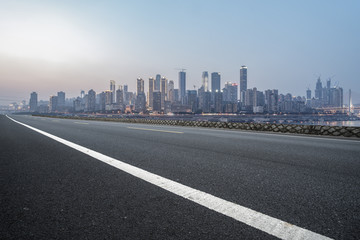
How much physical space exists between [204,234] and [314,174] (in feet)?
8.71

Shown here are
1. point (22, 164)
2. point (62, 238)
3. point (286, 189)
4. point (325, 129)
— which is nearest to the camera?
point (62, 238)

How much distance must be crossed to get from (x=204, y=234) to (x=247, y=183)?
143cm

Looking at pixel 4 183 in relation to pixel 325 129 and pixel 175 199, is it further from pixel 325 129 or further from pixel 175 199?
pixel 325 129

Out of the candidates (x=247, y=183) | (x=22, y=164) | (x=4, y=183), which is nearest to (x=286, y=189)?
(x=247, y=183)

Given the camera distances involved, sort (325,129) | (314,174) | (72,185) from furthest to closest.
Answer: (325,129)
(314,174)
(72,185)

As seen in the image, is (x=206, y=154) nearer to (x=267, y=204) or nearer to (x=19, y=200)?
(x=267, y=204)

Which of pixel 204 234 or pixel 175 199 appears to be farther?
pixel 175 199

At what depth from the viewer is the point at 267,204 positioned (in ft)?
7.04

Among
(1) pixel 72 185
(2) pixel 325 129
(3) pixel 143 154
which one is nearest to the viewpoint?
(1) pixel 72 185

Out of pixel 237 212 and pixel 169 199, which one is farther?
pixel 169 199

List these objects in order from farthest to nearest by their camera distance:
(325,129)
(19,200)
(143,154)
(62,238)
Result: (325,129)
(143,154)
(19,200)
(62,238)

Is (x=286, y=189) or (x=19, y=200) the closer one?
(x=19, y=200)

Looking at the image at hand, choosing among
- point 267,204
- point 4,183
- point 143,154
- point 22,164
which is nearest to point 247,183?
point 267,204

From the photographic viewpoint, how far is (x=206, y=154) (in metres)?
4.85
